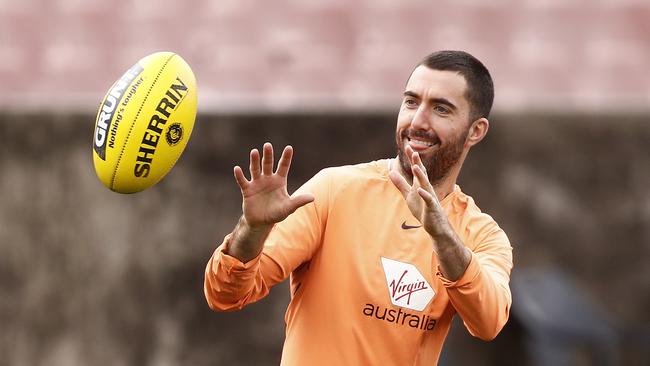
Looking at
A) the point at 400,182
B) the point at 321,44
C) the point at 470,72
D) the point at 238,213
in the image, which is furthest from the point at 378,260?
the point at 321,44

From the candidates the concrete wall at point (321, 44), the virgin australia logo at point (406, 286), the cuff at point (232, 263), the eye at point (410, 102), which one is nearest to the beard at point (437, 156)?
the eye at point (410, 102)

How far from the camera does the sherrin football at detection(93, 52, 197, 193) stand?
16.0 ft

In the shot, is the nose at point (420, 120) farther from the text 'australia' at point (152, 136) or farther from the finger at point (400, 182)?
the text 'australia' at point (152, 136)

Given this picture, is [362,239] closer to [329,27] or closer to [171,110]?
[171,110]

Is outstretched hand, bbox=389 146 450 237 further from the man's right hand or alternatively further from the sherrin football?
the sherrin football

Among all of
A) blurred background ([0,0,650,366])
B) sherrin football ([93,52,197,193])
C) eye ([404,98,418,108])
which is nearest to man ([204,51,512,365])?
eye ([404,98,418,108])

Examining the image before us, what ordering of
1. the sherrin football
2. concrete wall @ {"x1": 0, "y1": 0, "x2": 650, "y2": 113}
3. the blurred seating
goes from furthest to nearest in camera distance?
concrete wall @ {"x1": 0, "y1": 0, "x2": 650, "y2": 113} → the blurred seating → the sherrin football

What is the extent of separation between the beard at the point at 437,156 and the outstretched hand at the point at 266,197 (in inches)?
21.8

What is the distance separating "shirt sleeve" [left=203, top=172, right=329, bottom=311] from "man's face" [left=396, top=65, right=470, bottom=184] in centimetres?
37

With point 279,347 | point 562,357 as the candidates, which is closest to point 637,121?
point 562,357

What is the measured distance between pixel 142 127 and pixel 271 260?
0.85 m

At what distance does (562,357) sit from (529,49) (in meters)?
2.48

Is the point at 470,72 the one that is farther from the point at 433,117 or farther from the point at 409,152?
the point at 409,152

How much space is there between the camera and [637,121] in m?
9.31
